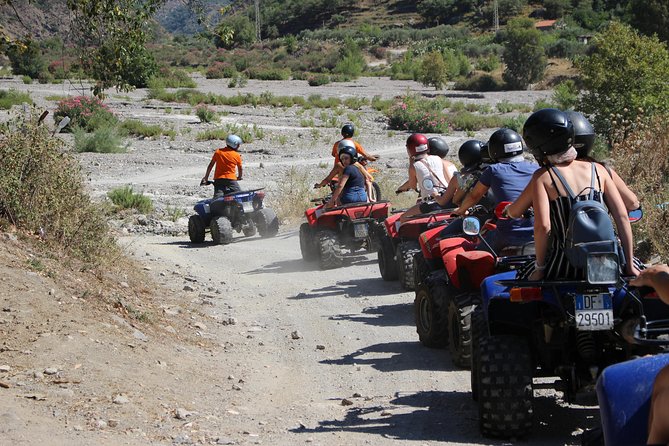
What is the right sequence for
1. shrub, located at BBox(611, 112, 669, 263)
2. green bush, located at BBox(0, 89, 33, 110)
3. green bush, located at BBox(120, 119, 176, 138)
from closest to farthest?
1. shrub, located at BBox(611, 112, 669, 263)
2. green bush, located at BBox(120, 119, 176, 138)
3. green bush, located at BBox(0, 89, 33, 110)

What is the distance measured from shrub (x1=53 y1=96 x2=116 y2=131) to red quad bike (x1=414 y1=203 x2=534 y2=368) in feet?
96.8

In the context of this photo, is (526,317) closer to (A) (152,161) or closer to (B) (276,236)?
(B) (276,236)

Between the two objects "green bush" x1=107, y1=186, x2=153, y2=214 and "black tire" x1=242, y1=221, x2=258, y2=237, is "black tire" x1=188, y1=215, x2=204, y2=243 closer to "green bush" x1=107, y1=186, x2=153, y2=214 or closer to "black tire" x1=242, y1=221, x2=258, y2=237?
"black tire" x1=242, y1=221, x2=258, y2=237

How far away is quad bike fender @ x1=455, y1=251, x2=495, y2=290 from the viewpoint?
25.3 ft

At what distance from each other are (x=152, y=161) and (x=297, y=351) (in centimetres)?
2144

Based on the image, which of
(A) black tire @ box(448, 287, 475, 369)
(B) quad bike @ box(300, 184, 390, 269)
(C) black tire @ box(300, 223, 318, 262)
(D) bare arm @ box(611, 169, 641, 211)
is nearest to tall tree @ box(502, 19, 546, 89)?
(C) black tire @ box(300, 223, 318, 262)

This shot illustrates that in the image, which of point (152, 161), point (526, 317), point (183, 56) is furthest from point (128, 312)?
point (183, 56)

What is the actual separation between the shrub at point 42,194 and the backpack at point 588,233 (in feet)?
21.1

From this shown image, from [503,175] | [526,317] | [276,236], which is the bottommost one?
[276,236]

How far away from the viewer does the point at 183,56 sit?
10006 cm

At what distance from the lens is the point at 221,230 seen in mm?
16609

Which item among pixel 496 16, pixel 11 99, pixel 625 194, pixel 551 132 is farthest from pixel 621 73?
pixel 496 16

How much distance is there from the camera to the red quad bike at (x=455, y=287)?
7.72 meters

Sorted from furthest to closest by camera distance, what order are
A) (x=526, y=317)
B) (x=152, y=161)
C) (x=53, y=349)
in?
(x=152, y=161)
(x=53, y=349)
(x=526, y=317)
